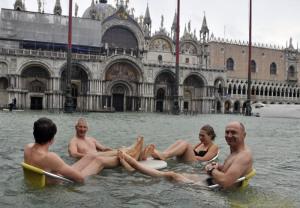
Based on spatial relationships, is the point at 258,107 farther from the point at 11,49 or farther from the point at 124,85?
the point at 11,49

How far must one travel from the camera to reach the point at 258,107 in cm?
4459

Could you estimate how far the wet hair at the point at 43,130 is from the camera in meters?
5.47

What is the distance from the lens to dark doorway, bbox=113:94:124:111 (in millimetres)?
50688

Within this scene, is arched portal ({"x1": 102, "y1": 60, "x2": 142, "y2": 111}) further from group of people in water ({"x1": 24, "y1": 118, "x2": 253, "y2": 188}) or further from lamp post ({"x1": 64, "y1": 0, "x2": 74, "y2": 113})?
group of people in water ({"x1": 24, "y1": 118, "x2": 253, "y2": 188})

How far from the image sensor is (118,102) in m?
50.9

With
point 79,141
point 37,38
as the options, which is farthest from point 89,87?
point 79,141

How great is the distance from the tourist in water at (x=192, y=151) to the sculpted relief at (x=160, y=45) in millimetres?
48489

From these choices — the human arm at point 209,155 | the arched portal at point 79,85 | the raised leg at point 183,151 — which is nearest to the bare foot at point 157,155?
the raised leg at point 183,151

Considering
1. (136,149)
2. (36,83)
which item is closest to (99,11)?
(36,83)

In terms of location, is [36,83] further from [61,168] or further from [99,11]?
[61,168]

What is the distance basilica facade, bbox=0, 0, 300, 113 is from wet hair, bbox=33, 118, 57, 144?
129ft

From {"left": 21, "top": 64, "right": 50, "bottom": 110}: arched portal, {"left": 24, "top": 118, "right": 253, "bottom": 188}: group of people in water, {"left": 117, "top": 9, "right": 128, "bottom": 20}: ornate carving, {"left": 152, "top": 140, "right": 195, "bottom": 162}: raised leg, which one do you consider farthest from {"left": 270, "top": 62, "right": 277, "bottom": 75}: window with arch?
{"left": 24, "top": 118, "right": 253, "bottom": 188}: group of people in water

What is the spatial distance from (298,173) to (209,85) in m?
47.0

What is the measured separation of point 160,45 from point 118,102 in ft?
39.0
